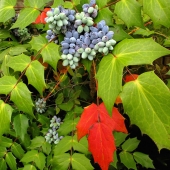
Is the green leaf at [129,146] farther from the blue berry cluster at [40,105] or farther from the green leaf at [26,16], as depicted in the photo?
the green leaf at [26,16]

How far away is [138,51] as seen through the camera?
2.84ft

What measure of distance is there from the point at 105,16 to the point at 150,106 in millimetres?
366

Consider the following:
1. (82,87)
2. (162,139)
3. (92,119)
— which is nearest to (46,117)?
(82,87)

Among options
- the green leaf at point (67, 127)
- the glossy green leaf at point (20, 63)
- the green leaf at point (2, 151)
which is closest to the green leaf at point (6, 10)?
the glossy green leaf at point (20, 63)

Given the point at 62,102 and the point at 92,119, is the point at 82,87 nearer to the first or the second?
the point at 62,102

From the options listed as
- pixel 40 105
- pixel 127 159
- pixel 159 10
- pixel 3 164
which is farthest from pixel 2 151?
pixel 159 10

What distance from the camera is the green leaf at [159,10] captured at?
0.87 metres

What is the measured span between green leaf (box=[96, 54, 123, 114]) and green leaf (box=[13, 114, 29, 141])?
56 centimetres

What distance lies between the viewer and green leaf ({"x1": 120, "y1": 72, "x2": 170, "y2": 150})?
816mm

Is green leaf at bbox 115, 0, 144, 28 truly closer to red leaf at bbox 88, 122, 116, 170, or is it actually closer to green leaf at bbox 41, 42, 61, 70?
green leaf at bbox 41, 42, 61, 70

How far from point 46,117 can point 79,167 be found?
425mm

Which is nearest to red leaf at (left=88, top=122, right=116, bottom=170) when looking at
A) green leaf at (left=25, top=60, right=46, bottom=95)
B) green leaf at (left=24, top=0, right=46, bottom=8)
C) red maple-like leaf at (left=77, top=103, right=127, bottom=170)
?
red maple-like leaf at (left=77, top=103, right=127, bottom=170)

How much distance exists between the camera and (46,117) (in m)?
1.47

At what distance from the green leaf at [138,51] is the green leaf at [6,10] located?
54 centimetres
